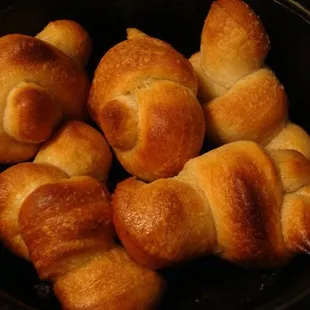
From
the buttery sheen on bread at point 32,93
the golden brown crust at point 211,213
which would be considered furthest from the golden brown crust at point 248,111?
the buttery sheen on bread at point 32,93

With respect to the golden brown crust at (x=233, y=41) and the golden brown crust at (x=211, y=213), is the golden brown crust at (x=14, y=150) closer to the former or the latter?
the golden brown crust at (x=211, y=213)

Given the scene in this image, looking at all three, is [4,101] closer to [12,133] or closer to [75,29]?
[12,133]

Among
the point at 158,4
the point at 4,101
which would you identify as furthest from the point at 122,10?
the point at 4,101

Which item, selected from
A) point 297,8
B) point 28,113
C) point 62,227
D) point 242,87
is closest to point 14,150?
Result: point 28,113

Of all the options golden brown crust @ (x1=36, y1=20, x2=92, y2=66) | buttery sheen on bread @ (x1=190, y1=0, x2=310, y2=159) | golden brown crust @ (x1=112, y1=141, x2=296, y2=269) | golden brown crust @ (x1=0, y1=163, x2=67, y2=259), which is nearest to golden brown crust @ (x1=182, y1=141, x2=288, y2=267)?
golden brown crust @ (x1=112, y1=141, x2=296, y2=269)

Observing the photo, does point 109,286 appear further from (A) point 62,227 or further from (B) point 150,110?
(B) point 150,110

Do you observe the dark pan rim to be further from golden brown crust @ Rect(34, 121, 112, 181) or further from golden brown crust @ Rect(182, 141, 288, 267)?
golden brown crust @ Rect(34, 121, 112, 181)

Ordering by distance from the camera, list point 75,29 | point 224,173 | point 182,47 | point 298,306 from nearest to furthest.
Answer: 1. point 298,306
2. point 224,173
3. point 75,29
4. point 182,47
